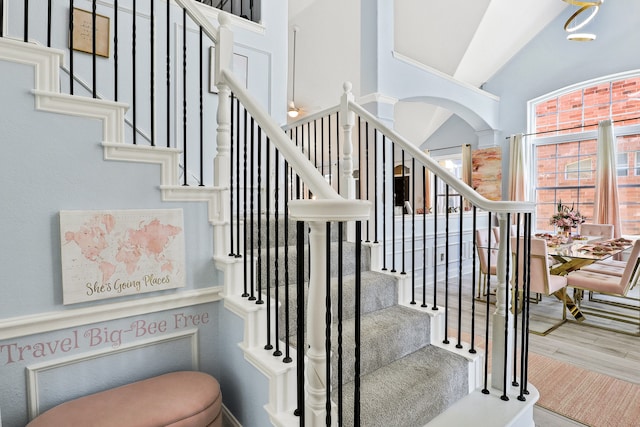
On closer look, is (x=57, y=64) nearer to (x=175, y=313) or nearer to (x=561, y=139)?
(x=175, y=313)

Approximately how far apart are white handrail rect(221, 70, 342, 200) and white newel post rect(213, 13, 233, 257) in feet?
0.27

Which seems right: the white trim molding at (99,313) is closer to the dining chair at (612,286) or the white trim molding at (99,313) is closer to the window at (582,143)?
the dining chair at (612,286)

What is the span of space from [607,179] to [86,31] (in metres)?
7.30

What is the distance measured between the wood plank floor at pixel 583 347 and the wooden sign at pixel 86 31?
3.84 metres

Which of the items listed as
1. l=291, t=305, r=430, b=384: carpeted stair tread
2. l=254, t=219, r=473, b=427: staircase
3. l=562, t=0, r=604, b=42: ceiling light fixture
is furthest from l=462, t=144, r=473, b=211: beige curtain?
l=291, t=305, r=430, b=384: carpeted stair tread

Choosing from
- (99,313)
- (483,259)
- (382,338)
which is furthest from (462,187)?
(483,259)

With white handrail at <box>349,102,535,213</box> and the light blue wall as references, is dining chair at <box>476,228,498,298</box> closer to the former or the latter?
white handrail at <box>349,102,535,213</box>

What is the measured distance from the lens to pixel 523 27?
6.24 meters

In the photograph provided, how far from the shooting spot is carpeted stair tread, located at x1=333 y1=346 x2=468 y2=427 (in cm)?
154

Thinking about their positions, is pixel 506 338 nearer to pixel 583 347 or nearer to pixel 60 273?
pixel 583 347

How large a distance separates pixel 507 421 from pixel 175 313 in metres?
1.68

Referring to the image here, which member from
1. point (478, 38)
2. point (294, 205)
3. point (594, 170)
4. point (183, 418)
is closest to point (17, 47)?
point (294, 205)

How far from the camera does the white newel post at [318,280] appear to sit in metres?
1.04

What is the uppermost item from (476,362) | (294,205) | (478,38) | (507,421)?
(478,38)
